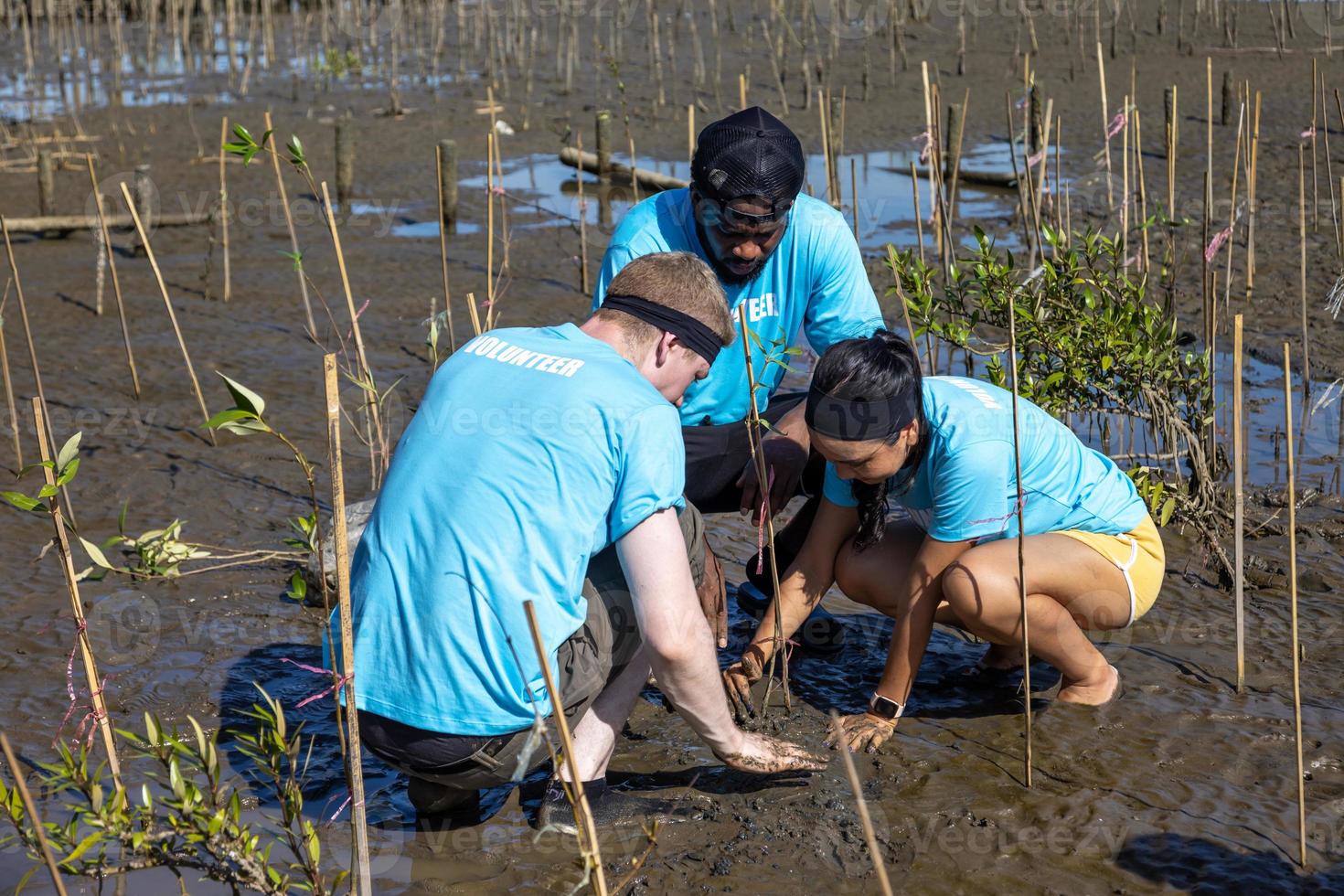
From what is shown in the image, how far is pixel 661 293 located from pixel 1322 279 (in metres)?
6.19

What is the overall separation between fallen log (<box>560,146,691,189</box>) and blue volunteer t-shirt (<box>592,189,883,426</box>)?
5597mm

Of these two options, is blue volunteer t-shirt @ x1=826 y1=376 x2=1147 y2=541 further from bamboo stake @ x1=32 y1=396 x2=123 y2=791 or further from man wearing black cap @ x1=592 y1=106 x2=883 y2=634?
bamboo stake @ x1=32 y1=396 x2=123 y2=791

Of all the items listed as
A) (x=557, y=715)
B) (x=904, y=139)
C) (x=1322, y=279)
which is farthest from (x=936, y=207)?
(x=904, y=139)

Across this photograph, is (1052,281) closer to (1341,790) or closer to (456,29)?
(1341,790)

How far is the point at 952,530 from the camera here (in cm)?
320

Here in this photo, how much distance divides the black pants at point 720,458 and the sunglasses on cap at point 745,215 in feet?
2.00

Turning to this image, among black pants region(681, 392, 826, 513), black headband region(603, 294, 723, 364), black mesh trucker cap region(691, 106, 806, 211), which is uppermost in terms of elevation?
black mesh trucker cap region(691, 106, 806, 211)

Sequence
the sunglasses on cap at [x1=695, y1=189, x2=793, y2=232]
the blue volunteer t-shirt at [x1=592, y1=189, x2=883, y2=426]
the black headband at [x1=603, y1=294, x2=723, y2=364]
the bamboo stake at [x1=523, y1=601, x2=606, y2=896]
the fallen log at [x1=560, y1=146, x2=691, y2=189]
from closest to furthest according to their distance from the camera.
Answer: the bamboo stake at [x1=523, y1=601, x2=606, y2=896] < the black headband at [x1=603, y1=294, x2=723, y2=364] < the sunglasses on cap at [x1=695, y1=189, x2=793, y2=232] < the blue volunteer t-shirt at [x1=592, y1=189, x2=883, y2=426] < the fallen log at [x1=560, y1=146, x2=691, y2=189]

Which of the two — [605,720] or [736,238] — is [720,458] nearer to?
[736,238]

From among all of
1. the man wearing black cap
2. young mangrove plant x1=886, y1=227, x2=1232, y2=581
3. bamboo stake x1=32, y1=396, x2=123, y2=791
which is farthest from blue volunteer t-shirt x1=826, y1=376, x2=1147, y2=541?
bamboo stake x1=32, y1=396, x2=123, y2=791

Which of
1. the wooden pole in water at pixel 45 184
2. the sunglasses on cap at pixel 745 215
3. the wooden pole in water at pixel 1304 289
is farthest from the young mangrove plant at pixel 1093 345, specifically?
the wooden pole in water at pixel 45 184

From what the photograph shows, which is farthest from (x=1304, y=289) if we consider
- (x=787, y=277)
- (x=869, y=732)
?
(x=869, y=732)

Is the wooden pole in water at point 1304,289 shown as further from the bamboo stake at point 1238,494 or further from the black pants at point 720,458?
the black pants at point 720,458

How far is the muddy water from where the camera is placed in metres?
2.97
